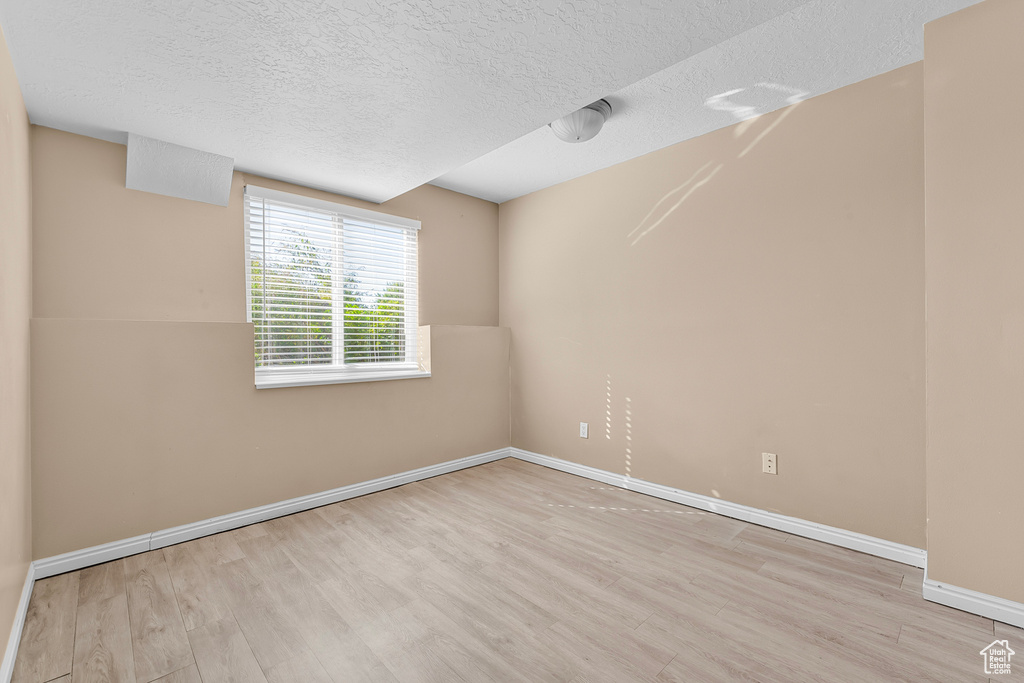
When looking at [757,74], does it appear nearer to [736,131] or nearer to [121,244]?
[736,131]

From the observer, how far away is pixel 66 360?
221cm

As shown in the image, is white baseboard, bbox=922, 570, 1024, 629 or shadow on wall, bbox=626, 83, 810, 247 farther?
shadow on wall, bbox=626, 83, 810, 247

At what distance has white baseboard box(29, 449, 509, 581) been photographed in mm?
2176

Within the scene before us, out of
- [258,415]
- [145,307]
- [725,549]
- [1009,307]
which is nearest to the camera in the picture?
[1009,307]

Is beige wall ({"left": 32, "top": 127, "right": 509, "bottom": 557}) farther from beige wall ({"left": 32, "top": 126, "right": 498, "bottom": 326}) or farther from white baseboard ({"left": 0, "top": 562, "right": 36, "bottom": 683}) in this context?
white baseboard ({"left": 0, "top": 562, "right": 36, "bottom": 683})

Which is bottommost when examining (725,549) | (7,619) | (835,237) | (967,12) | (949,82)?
(725,549)

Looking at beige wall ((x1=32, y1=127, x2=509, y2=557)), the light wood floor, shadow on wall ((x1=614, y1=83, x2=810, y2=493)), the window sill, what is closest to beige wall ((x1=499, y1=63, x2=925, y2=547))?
shadow on wall ((x1=614, y1=83, x2=810, y2=493))

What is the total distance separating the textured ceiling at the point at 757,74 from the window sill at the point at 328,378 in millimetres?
1776

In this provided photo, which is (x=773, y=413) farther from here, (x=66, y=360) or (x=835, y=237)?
(x=66, y=360)

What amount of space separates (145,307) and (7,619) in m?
1.59

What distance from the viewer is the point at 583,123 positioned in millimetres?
2584

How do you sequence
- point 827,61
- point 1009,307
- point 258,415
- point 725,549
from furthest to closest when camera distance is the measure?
point 258,415, point 725,549, point 827,61, point 1009,307

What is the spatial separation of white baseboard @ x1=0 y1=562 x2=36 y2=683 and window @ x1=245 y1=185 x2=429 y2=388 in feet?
4.15

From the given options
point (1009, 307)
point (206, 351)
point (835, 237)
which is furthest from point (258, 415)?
point (1009, 307)
